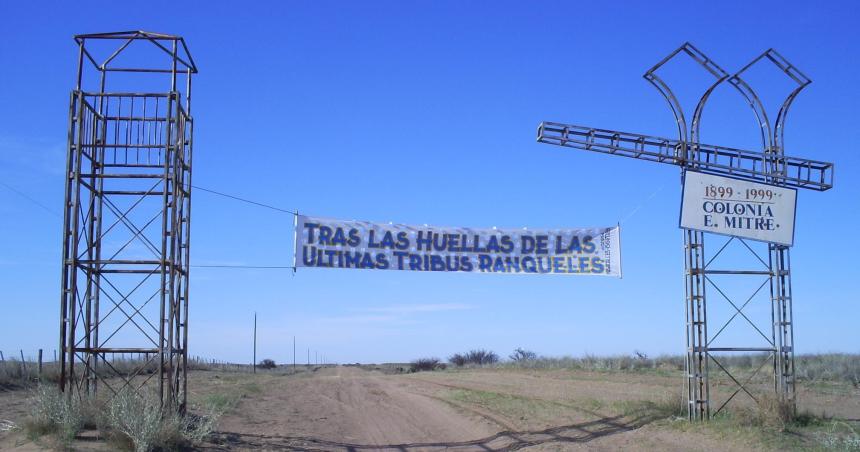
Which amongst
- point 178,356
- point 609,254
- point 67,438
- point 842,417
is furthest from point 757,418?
point 67,438

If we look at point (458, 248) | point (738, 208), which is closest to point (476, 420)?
point (458, 248)

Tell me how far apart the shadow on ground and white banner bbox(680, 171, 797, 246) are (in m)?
4.49

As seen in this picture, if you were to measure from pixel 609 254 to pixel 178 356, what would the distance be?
9920 millimetres

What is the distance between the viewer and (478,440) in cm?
1644

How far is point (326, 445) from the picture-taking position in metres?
15.4

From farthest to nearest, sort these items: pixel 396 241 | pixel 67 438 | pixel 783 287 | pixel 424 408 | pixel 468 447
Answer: pixel 424 408 < pixel 396 241 < pixel 783 287 < pixel 468 447 < pixel 67 438

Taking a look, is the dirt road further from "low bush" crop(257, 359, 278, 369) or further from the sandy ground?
"low bush" crop(257, 359, 278, 369)

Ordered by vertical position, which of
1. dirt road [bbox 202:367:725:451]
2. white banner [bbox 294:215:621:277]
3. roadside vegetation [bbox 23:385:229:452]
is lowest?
dirt road [bbox 202:367:725:451]

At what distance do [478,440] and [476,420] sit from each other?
2717 millimetres

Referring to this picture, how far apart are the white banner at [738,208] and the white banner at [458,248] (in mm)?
2367

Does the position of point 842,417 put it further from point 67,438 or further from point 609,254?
point 67,438

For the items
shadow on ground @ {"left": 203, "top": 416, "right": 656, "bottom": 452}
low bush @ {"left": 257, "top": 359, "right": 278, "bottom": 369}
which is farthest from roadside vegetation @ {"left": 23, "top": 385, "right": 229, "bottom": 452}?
low bush @ {"left": 257, "top": 359, "right": 278, "bottom": 369}

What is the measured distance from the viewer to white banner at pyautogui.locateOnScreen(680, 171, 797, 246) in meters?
16.7

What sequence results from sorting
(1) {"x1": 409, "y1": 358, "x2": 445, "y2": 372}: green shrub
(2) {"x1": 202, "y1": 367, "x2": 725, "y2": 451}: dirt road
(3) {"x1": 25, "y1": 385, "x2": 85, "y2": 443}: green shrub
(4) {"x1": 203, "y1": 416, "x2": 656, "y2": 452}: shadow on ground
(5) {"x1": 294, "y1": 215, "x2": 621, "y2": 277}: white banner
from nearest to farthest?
(3) {"x1": 25, "y1": 385, "x2": 85, "y2": 443}: green shrub → (4) {"x1": 203, "y1": 416, "x2": 656, "y2": 452}: shadow on ground → (2) {"x1": 202, "y1": 367, "x2": 725, "y2": 451}: dirt road → (5) {"x1": 294, "y1": 215, "x2": 621, "y2": 277}: white banner → (1) {"x1": 409, "y1": 358, "x2": 445, "y2": 372}: green shrub
